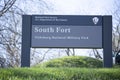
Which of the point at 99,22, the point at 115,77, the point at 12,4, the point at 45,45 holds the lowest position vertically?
the point at 115,77

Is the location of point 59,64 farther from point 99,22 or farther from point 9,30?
point 9,30

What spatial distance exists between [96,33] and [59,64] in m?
2.45

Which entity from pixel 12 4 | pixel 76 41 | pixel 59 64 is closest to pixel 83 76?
pixel 76 41

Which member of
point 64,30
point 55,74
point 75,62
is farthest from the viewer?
point 75,62

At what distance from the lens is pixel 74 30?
1505cm

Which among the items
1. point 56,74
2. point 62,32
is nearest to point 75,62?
point 62,32

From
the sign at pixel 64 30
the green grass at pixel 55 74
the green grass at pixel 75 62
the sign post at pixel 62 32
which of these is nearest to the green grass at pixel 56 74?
the green grass at pixel 55 74

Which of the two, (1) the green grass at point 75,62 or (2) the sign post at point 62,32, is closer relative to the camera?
(2) the sign post at point 62,32

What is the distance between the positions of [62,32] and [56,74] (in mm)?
4569

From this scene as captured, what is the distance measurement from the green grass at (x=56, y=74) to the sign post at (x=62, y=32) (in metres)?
2.85

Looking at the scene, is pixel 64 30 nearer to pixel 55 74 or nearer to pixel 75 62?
pixel 75 62

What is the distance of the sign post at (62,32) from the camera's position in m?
14.9

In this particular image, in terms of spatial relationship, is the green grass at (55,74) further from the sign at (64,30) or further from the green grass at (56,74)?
the sign at (64,30)

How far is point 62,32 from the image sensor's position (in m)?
15.0
